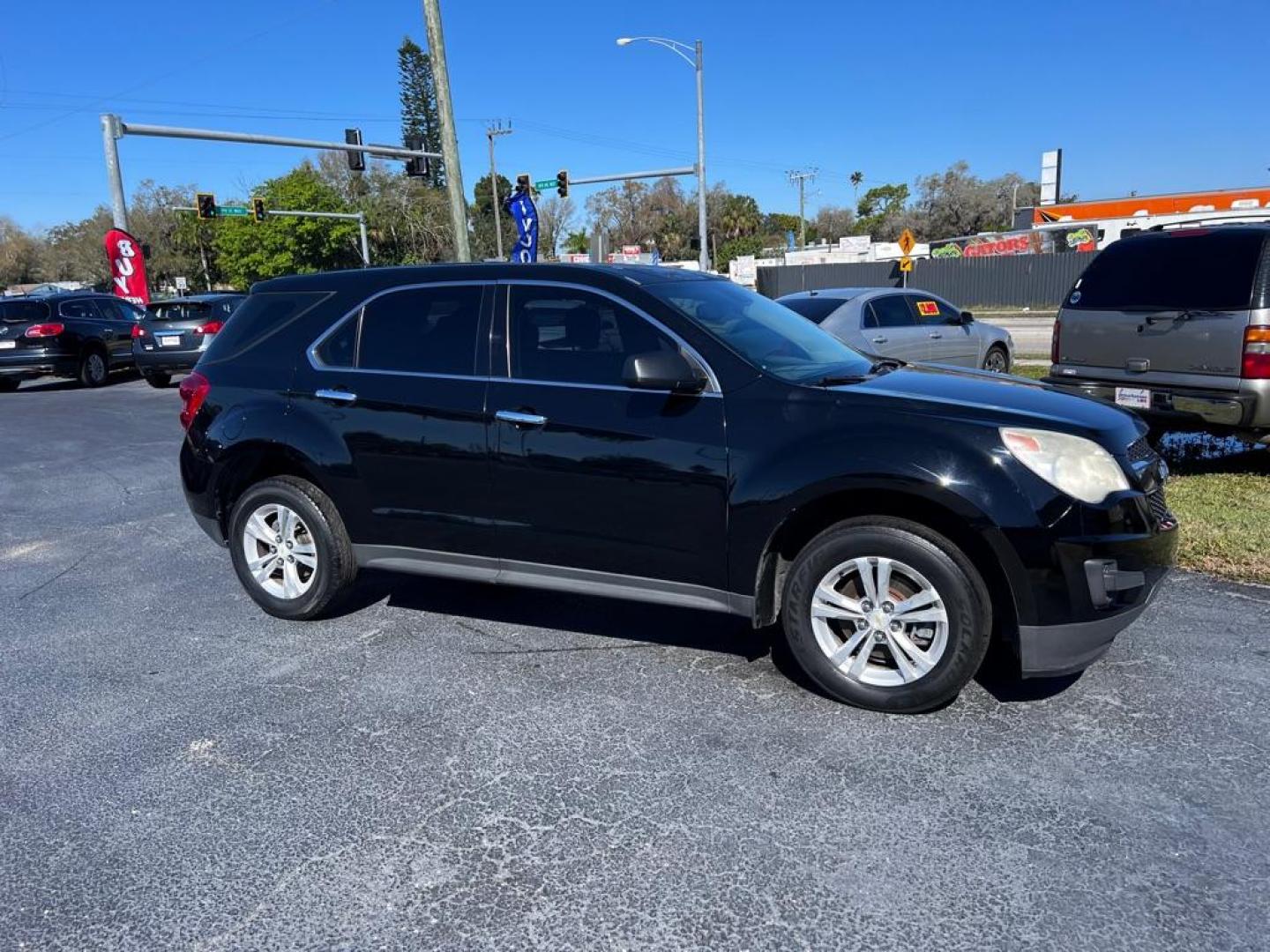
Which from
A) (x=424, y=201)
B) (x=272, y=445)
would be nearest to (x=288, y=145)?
(x=272, y=445)

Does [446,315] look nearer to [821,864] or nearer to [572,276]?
[572,276]

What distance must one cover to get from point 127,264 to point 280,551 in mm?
22425

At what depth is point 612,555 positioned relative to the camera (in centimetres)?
416

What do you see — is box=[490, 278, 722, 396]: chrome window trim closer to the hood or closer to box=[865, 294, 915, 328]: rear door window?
the hood

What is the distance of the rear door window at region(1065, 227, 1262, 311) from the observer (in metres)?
6.64

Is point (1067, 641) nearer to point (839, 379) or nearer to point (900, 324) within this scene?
point (839, 379)

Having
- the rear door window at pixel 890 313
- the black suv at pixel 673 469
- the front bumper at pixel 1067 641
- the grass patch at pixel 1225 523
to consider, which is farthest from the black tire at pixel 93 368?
the front bumper at pixel 1067 641

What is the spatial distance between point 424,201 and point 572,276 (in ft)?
205

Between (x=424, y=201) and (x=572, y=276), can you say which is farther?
(x=424, y=201)

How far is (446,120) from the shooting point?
52.4 ft

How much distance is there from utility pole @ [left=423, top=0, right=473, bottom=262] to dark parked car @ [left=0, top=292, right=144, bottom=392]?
24.4 feet

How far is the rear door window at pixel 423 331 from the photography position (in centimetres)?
450

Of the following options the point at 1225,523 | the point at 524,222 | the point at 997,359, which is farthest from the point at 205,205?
the point at 1225,523

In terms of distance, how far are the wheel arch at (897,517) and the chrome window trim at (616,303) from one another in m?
0.67
